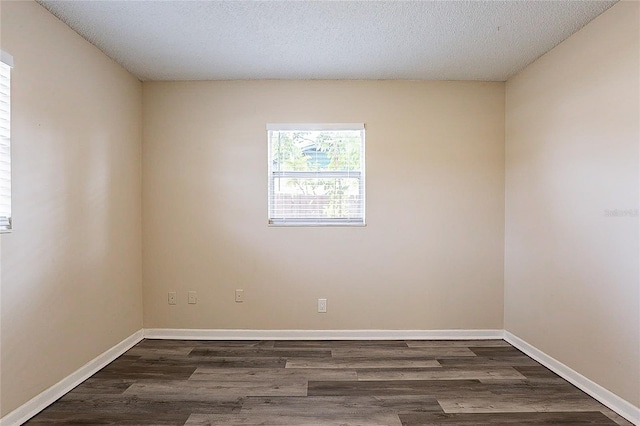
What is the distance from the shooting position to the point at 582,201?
8.92ft

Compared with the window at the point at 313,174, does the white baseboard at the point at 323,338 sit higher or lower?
lower

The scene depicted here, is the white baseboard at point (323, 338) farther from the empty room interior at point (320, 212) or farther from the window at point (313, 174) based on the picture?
the window at point (313, 174)

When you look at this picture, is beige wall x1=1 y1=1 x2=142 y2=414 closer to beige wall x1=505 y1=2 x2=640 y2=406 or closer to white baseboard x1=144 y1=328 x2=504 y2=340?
white baseboard x1=144 y1=328 x2=504 y2=340

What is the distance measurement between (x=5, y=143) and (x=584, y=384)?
155 inches

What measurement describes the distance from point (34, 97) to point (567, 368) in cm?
403

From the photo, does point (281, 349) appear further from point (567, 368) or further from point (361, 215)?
point (567, 368)

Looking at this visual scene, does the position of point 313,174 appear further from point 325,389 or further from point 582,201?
point 582,201

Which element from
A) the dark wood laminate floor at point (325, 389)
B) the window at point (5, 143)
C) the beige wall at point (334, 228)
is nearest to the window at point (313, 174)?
the beige wall at point (334, 228)

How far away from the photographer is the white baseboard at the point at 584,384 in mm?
2297

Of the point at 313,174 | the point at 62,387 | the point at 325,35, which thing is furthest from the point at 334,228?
the point at 62,387

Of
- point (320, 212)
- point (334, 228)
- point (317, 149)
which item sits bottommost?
point (334, 228)

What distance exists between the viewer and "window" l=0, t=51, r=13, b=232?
2152mm

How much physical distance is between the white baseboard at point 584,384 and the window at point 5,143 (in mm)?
3728

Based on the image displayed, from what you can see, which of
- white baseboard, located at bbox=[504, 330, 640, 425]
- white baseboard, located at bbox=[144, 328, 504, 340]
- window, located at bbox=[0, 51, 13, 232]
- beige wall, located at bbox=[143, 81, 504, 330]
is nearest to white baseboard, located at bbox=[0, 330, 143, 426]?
white baseboard, located at bbox=[144, 328, 504, 340]
